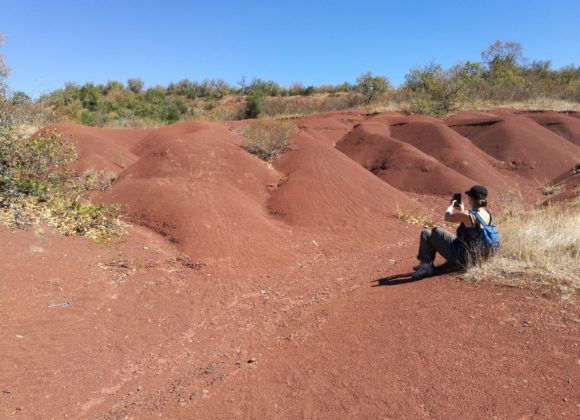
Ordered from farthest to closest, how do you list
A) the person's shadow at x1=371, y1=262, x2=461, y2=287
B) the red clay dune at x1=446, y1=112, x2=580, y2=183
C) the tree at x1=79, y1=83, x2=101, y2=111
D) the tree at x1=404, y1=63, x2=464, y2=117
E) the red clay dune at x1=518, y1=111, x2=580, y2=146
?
the tree at x1=79, y1=83, x2=101, y2=111 < the tree at x1=404, y1=63, x2=464, y2=117 < the red clay dune at x1=518, y1=111, x2=580, y2=146 < the red clay dune at x1=446, y1=112, x2=580, y2=183 < the person's shadow at x1=371, y1=262, x2=461, y2=287

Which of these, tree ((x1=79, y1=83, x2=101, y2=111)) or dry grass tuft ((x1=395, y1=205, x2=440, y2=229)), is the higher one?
tree ((x1=79, y1=83, x2=101, y2=111))

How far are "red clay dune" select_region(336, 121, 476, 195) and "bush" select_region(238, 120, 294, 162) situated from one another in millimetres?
3694

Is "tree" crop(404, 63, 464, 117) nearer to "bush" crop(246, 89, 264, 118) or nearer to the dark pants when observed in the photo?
"bush" crop(246, 89, 264, 118)

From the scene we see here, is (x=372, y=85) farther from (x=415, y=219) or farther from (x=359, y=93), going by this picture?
(x=415, y=219)

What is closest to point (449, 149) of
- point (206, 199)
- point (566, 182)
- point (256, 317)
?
point (566, 182)

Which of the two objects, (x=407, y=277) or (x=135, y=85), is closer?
(x=407, y=277)

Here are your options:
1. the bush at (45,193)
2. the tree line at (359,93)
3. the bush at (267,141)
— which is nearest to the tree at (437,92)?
the tree line at (359,93)

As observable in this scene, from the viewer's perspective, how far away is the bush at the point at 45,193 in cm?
632

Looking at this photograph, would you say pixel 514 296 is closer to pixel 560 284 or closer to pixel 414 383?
pixel 560 284

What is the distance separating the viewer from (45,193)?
7.11 meters

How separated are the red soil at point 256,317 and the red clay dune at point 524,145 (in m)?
8.67

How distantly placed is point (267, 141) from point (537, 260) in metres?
8.56

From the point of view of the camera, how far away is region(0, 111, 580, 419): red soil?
2.71 meters

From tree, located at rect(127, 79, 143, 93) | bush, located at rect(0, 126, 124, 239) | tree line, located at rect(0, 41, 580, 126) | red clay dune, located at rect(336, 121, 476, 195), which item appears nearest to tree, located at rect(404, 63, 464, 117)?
tree line, located at rect(0, 41, 580, 126)
